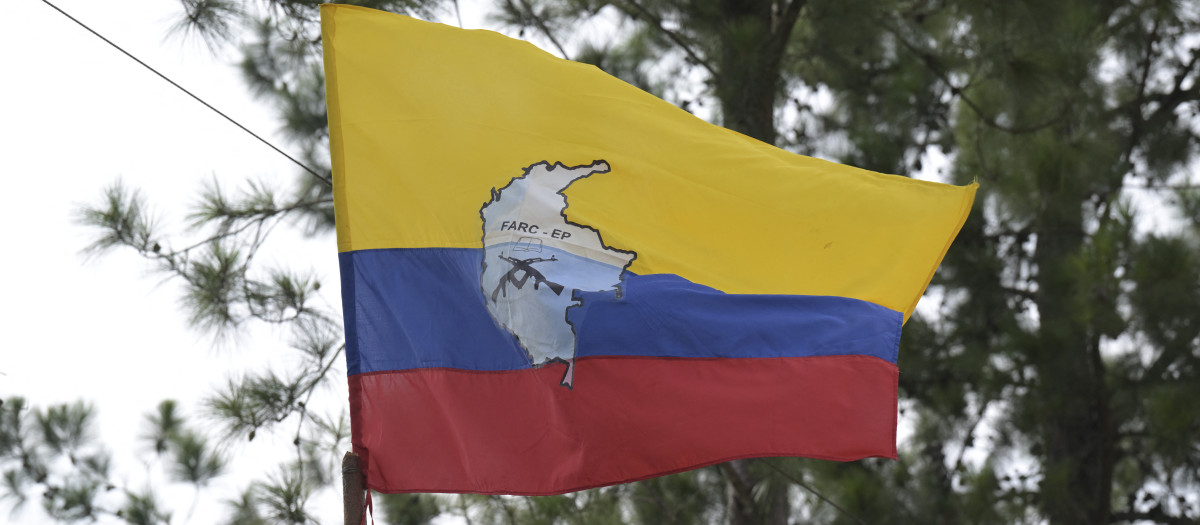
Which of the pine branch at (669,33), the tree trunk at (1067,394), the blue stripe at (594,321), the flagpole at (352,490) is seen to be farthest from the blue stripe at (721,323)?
the tree trunk at (1067,394)

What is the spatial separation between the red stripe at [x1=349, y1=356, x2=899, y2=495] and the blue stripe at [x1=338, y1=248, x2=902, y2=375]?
38mm

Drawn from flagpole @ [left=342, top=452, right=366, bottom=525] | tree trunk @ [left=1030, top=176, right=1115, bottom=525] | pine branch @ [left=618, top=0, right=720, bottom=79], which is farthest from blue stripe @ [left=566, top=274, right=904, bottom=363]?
tree trunk @ [left=1030, top=176, right=1115, bottom=525]

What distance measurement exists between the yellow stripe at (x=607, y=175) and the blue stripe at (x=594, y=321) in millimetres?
52

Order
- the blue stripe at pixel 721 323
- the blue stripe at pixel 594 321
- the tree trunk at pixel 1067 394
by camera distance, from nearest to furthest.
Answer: the blue stripe at pixel 594 321 → the blue stripe at pixel 721 323 → the tree trunk at pixel 1067 394

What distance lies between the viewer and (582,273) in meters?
3.45

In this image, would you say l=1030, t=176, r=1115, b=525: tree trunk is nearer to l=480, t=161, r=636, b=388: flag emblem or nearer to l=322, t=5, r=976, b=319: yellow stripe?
l=322, t=5, r=976, b=319: yellow stripe

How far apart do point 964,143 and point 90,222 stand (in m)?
4.61

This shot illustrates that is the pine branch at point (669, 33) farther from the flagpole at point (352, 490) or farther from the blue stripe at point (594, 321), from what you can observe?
the flagpole at point (352, 490)

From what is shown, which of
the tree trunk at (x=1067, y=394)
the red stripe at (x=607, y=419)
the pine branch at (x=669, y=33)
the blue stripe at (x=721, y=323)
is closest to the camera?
the red stripe at (x=607, y=419)

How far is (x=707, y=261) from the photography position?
3.58 meters

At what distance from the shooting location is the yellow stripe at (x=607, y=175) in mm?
3430

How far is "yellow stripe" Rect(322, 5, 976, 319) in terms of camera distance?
135 inches

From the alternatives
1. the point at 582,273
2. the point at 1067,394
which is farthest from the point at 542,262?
the point at 1067,394

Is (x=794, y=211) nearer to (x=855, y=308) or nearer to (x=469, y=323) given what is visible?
(x=855, y=308)
